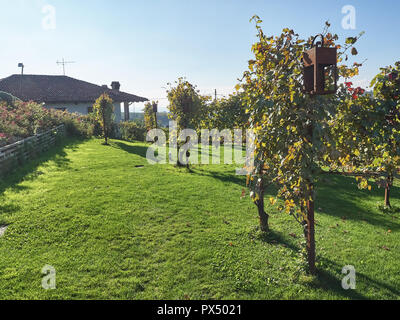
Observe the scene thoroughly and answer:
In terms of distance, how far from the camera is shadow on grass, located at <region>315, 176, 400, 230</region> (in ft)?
22.3

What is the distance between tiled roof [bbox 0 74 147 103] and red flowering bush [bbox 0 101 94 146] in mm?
6555

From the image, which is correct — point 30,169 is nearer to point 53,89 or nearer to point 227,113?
point 227,113

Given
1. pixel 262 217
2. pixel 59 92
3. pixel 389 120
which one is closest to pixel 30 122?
pixel 262 217

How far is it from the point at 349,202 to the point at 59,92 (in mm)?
28740

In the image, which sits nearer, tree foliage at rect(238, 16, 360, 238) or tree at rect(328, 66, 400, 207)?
tree foliage at rect(238, 16, 360, 238)

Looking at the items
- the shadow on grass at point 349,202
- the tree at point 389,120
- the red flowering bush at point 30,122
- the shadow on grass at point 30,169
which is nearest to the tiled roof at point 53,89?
the red flowering bush at point 30,122

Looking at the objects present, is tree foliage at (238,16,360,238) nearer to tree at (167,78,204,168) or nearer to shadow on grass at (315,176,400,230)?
shadow on grass at (315,176,400,230)

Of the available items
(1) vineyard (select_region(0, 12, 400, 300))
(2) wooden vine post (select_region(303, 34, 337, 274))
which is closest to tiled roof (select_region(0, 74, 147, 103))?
(1) vineyard (select_region(0, 12, 400, 300))

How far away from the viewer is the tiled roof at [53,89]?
26.8 metres

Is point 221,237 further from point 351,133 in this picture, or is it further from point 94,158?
point 94,158

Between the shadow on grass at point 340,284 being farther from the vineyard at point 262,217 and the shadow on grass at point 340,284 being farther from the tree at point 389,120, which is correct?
the tree at point 389,120

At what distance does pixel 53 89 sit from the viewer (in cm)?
2855
